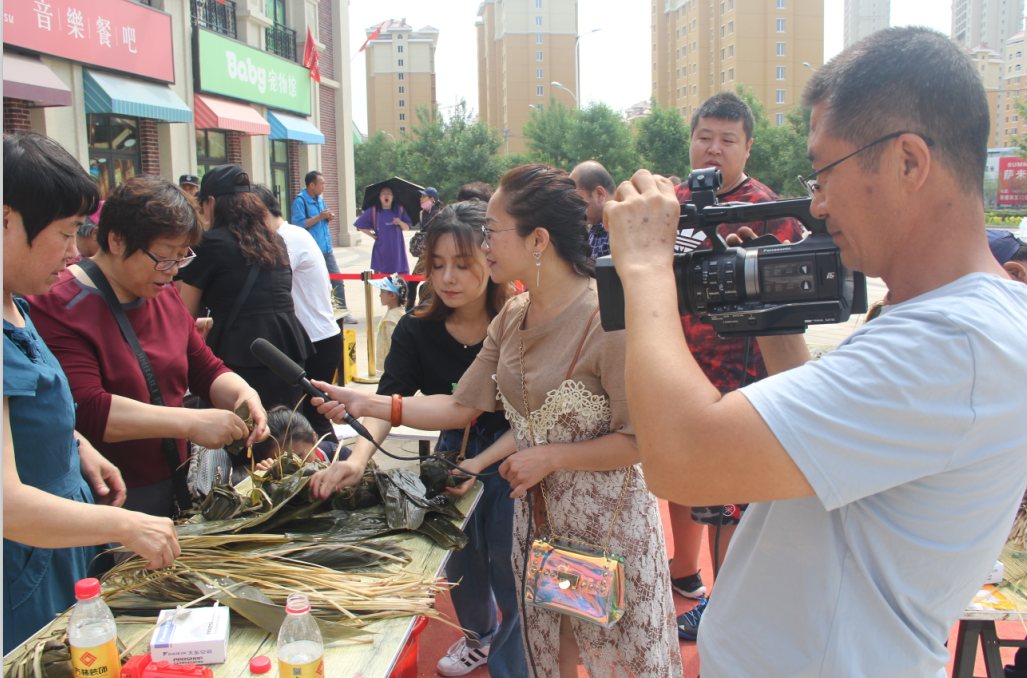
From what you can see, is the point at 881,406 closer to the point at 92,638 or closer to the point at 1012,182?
the point at 92,638

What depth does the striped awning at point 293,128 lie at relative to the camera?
1677cm

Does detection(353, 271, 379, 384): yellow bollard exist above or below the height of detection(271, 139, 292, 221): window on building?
below

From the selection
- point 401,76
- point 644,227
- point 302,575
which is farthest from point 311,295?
point 401,76

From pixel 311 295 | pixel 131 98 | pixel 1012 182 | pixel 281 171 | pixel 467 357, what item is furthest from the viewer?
pixel 1012 182

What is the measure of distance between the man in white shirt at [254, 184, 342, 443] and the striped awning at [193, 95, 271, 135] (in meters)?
10.4

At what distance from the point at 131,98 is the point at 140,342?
10612 millimetres

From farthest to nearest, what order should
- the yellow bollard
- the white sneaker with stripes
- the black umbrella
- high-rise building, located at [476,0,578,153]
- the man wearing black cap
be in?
high-rise building, located at [476,0,578,153], the black umbrella, the yellow bollard, the man wearing black cap, the white sneaker with stripes

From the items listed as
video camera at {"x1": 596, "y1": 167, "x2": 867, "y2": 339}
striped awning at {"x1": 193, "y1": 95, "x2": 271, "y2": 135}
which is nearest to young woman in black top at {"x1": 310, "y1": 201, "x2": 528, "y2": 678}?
video camera at {"x1": 596, "y1": 167, "x2": 867, "y2": 339}

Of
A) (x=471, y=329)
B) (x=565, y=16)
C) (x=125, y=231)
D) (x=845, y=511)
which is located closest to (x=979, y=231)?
(x=845, y=511)

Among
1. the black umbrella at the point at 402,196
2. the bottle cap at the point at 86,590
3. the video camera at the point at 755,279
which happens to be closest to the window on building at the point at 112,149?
the black umbrella at the point at 402,196

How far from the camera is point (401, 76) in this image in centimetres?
8112

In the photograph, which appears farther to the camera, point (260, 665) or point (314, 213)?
point (314, 213)

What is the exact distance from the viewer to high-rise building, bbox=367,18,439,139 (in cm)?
8038

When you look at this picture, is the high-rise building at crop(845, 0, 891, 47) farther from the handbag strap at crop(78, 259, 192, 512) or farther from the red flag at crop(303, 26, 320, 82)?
the handbag strap at crop(78, 259, 192, 512)
